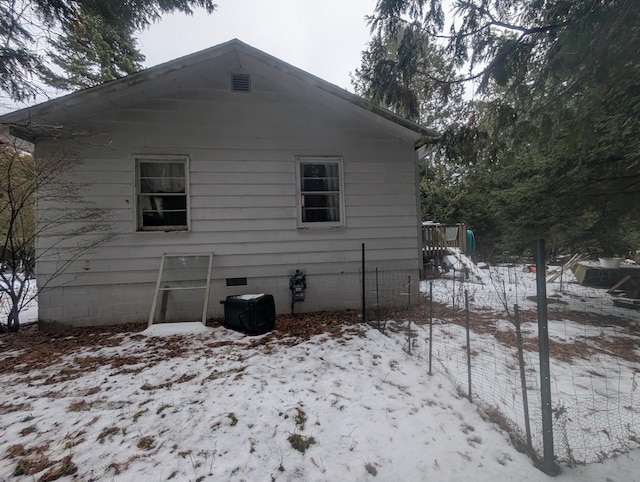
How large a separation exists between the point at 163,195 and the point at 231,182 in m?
1.11

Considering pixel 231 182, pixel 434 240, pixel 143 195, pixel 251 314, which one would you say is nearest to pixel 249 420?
pixel 251 314

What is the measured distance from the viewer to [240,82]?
16.0ft

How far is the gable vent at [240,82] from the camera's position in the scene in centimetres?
486

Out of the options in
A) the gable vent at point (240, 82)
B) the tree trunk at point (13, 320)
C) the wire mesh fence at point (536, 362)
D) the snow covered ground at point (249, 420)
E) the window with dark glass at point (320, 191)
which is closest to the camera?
the snow covered ground at point (249, 420)

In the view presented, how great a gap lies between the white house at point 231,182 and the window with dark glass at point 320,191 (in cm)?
2

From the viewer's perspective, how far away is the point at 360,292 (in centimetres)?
525

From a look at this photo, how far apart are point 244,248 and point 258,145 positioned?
1758 mm

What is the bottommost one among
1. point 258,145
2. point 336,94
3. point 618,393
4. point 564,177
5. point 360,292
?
point 618,393

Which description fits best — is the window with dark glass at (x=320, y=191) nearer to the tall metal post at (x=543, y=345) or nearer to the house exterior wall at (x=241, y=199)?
the house exterior wall at (x=241, y=199)

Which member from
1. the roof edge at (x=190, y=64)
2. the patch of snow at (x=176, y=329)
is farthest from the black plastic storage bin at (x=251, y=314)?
the roof edge at (x=190, y=64)

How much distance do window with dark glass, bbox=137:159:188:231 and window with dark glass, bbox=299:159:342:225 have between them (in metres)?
1.97

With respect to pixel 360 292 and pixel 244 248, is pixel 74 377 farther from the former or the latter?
pixel 360 292

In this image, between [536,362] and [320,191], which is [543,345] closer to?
[536,362]

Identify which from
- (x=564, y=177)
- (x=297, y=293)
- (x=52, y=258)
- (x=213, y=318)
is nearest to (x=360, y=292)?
(x=297, y=293)
